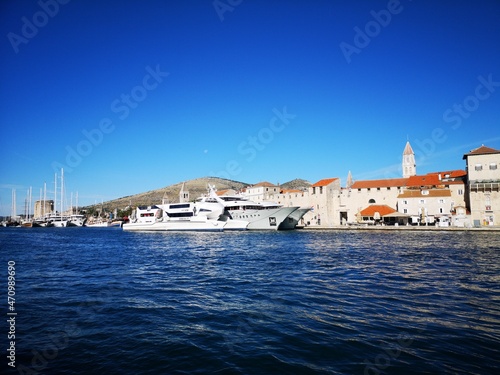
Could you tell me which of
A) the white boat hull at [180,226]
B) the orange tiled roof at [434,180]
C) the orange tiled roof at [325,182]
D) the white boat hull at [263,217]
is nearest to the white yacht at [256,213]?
the white boat hull at [263,217]

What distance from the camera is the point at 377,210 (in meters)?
56.1

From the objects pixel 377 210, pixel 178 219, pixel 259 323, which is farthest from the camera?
pixel 178 219

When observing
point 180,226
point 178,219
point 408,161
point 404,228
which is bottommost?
point 404,228

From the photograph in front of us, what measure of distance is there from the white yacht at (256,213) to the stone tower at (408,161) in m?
48.1

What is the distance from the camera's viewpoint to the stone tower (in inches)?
3332

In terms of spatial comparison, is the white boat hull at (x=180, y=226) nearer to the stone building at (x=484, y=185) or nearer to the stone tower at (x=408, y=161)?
the stone building at (x=484, y=185)

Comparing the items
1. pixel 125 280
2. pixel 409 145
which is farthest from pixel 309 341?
pixel 409 145

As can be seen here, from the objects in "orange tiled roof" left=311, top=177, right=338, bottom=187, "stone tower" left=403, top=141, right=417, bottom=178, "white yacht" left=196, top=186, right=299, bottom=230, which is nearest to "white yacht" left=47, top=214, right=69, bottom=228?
"white yacht" left=196, top=186, right=299, bottom=230

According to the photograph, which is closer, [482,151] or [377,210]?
[482,151]

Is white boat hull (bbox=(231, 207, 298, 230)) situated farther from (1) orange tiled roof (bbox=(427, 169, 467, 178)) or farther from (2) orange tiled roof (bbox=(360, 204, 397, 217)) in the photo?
(1) orange tiled roof (bbox=(427, 169, 467, 178))

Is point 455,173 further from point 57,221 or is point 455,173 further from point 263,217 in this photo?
point 57,221

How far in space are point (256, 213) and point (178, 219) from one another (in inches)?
678

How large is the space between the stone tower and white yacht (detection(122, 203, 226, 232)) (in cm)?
5737

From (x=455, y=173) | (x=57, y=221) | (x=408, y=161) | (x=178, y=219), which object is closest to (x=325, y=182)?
(x=455, y=173)
